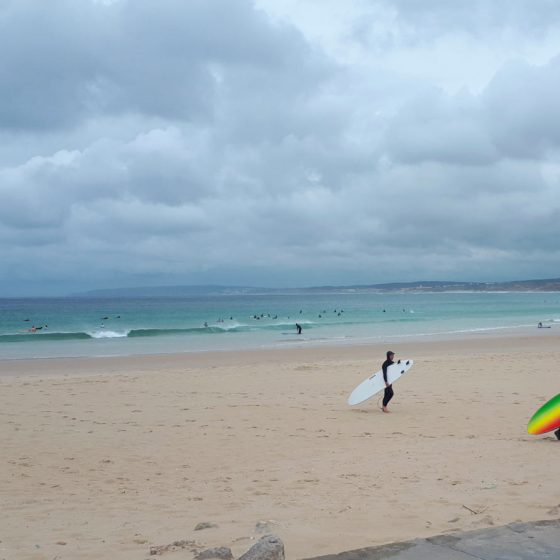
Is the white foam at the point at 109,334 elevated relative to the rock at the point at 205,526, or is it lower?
lower

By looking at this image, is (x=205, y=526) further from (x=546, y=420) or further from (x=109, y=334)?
(x=109, y=334)

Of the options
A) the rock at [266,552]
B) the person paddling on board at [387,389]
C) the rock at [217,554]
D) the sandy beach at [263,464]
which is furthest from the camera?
the person paddling on board at [387,389]

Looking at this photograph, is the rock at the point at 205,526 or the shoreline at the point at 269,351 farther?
the shoreline at the point at 269,351

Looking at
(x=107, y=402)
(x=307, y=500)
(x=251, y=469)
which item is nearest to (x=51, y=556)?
(x=307, y=500)

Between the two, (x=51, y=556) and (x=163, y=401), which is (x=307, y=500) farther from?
(x=163, y=401)

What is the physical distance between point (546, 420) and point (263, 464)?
389 centimetres

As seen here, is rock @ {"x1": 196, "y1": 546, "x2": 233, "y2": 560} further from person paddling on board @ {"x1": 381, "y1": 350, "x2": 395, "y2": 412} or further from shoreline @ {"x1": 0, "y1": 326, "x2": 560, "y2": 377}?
shoreline @ {"x1": 0, "y1": 326, "x2": 560, "y2": 377}

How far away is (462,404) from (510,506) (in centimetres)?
703

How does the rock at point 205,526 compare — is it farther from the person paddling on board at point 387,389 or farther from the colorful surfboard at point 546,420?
the person paddling on board at point 387,389

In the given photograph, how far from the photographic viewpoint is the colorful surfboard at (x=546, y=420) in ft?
27.7

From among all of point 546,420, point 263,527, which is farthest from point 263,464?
point 546,420

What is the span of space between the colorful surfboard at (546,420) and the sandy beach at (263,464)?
0.17m

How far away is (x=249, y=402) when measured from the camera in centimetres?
1301

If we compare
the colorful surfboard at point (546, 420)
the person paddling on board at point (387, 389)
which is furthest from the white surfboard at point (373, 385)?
the colorful surfboard at point (546, 420)
